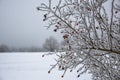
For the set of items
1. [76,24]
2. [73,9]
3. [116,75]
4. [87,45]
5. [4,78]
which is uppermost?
[73,9]

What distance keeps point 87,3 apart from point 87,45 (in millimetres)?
440

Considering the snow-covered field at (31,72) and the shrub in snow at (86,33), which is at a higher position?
the shrub in snow at (86,33)

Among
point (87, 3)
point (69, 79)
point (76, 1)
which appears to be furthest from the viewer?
point (69, 79)

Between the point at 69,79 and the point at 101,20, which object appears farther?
the point at 69,79

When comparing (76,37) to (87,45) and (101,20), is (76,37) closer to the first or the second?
(87,45)

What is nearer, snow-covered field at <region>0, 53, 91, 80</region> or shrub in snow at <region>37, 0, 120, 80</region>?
shrub in snow at <region>37, 0, 120, 80</region>

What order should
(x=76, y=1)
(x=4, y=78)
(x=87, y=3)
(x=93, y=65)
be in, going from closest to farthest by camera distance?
(x=87, y=3) → (x=76, y=1) → (x=93, y=65) → (x=4, y=78)

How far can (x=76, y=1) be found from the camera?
2.68m

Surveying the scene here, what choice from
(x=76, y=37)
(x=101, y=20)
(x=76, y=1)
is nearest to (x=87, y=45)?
(x=76, y=37)

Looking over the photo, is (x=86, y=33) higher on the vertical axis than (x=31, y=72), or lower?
higher

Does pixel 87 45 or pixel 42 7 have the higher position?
pixel 42 7

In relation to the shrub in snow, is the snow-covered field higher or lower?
lower

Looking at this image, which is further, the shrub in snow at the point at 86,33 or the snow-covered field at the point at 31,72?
the snow-covered field at the point at 31,72

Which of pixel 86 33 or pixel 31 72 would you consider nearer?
pixel 86 33
